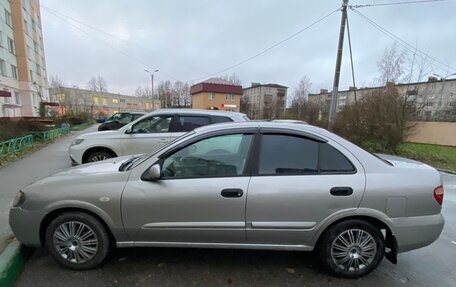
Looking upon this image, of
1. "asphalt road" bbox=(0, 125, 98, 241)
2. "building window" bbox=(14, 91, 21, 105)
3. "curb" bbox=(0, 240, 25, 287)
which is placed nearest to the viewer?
"curb" bbox=(0, 240, 25, 287)

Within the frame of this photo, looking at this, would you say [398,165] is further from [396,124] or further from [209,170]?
[396,124]

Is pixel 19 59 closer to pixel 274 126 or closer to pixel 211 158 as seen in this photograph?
pixel 211 158

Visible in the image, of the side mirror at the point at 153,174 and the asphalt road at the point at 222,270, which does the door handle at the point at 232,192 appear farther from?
the asphalt road at the point at 222,270

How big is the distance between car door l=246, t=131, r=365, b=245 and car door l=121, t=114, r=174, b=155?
→ 4.17 metres

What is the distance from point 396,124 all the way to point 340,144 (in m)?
10.5

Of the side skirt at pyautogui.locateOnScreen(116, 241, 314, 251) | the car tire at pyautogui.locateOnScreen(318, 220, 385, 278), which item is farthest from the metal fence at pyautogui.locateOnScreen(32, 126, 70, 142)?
the car tire at pyautogui.locateOnScreen(318, 220, 385, 278)

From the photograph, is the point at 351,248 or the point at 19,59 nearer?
the point at 351,248

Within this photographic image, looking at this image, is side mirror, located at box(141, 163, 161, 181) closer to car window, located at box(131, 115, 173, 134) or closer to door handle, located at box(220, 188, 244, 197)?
door handle, located at box(220, 188, 244, 197)

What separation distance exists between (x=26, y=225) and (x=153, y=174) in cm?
152

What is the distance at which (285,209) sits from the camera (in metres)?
2.57

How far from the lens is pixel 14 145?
31.0 ft

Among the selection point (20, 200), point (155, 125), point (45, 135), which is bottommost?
point (45, 135)

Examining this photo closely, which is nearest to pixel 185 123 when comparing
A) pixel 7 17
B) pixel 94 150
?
pixel 94 150

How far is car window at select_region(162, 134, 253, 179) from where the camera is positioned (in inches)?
106
